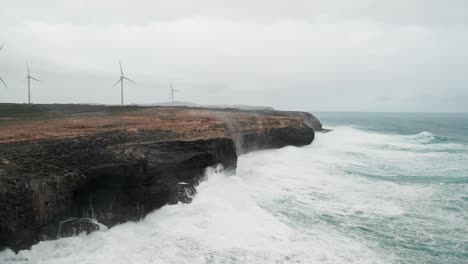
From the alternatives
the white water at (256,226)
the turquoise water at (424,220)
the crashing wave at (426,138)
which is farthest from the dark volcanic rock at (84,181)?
the crashing wave at (426,138)

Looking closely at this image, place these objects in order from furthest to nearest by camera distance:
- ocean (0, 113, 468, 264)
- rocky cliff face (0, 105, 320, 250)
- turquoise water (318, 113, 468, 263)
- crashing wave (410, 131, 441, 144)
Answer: crashing wave (410, 131, 441, 144) < turquoise water (318, 113, 468, 263) < rocky cliff face (0, 105, 320, 250) < ocean (0, 113, 468, 264)

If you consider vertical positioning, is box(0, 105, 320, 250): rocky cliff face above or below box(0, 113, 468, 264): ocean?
above

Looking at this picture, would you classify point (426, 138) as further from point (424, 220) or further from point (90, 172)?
point (90, 172)

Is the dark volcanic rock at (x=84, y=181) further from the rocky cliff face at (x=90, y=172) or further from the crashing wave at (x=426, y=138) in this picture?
the crashing wave at (x=426, y=138)

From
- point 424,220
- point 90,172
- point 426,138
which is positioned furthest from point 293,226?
point 426,138

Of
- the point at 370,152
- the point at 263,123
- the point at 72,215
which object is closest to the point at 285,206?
the point at 72,215

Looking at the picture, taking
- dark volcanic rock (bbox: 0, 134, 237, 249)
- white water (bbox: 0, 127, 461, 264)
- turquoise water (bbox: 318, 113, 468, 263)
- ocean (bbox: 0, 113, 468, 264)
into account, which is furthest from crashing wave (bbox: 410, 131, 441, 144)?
dark volcanic rock (bbox: 0, 134, 237, 249)

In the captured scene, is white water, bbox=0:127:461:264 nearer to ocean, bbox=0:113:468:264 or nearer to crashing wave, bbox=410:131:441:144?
ocean, bbox=0:113:468:264
